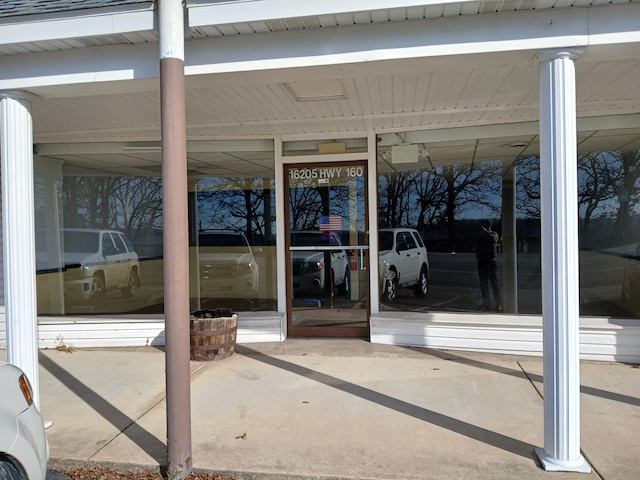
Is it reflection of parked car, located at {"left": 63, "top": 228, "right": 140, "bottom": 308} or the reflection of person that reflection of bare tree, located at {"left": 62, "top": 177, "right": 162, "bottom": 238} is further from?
the reflection of person

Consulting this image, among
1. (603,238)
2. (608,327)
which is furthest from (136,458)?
(603,238)

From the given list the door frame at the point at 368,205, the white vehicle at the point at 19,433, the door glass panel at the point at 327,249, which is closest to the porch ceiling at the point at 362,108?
the door frame at the point at 368,205

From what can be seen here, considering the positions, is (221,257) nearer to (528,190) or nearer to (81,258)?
(81,258)

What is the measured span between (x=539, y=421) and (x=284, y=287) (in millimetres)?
3861

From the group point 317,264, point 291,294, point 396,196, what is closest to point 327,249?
point 317,264

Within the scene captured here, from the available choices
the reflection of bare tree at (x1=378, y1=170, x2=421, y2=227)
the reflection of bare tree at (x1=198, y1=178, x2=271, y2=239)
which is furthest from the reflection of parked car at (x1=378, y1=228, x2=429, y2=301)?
the reflection of bare tree at (x1=198, y1=178, x2=271, y2=239)

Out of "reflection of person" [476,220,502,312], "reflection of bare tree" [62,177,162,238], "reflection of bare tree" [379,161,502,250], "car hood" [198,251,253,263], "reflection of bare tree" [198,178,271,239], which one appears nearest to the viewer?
"reflection of bare tree" [379,161,502,250]

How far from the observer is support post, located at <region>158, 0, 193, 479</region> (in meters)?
3.43

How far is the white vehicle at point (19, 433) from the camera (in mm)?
2480

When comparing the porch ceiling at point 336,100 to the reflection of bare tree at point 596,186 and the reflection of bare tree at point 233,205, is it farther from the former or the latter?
the reflection of bare tree at point 596,186

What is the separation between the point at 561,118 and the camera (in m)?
3.39

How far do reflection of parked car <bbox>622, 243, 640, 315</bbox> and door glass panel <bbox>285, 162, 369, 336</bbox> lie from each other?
418cm

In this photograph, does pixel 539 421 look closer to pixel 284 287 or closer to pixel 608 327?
pixel 608 327

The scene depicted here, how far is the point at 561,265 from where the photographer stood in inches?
132
